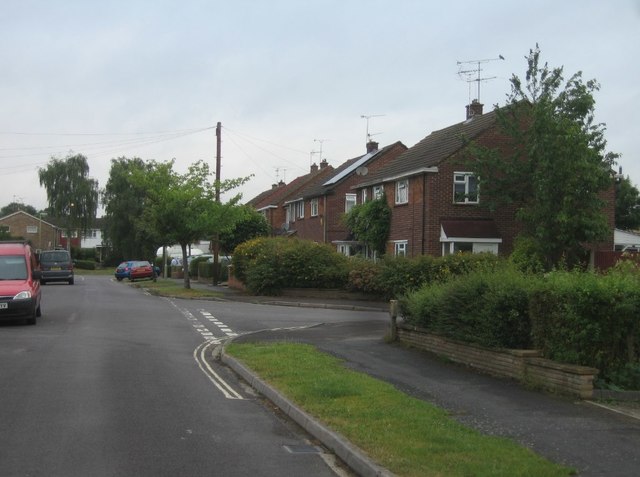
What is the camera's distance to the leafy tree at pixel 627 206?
65.4 meters

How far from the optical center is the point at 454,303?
12766 millimetres

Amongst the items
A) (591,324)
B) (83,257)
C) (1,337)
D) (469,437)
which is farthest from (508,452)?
(83,257)

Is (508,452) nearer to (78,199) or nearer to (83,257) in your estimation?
(78,199)

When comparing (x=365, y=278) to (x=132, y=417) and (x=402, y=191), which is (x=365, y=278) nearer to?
(x=402, y=191)

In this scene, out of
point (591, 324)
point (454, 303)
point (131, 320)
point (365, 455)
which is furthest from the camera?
point (131, 320)

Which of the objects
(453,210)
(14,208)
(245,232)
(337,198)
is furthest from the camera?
(14,208)

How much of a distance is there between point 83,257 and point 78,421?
3801 inches

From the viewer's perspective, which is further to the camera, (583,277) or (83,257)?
(83,257)

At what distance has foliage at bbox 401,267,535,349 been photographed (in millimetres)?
11133

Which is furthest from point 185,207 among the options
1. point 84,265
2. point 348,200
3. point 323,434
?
point 84,265

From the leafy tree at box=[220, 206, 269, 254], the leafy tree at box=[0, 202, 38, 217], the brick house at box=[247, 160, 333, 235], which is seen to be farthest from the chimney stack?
the leafy tree at box=[0, 202, 38, 217]

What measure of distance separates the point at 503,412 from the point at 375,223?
2819 centimetres

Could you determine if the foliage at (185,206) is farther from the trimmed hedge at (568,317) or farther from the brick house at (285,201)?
the trimmed hedge at (568,317)

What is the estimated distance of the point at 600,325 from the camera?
9.77 metres
